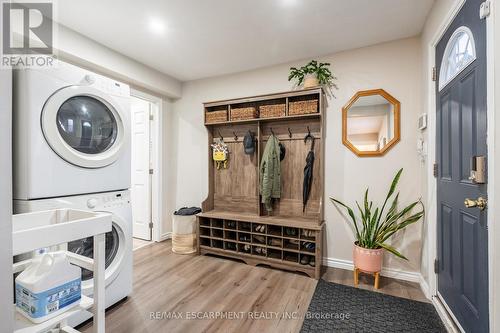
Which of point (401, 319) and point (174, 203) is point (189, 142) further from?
point (401, 319)

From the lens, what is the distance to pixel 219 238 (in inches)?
109

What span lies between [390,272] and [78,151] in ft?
9.69

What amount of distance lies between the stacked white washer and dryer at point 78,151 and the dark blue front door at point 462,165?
230cm

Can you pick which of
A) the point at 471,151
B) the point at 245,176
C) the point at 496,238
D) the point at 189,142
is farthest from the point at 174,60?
the point at 496,238

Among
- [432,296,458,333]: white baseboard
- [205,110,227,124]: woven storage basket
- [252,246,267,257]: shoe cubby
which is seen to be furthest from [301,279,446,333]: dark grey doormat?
[205,110,227,124]: woven storage basket

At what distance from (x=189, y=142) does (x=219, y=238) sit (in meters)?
1.51

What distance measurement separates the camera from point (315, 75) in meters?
2.50

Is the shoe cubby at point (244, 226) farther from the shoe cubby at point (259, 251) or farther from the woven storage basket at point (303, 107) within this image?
the woven storage basket at point (303, 107)

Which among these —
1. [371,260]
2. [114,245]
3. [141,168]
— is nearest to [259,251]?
[371,260]

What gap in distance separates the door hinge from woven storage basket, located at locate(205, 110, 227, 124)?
2304 mm

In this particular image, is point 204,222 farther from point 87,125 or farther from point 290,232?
point 87,125

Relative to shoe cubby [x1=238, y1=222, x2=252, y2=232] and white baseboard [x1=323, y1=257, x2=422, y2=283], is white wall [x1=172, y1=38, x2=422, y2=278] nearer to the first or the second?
white baseboard [x1=323, y1=257, x2=422, y2=283]

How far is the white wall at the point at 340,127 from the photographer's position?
226 cm

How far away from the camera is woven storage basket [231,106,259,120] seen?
2.76 meters
